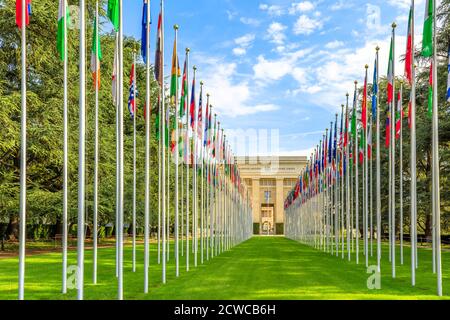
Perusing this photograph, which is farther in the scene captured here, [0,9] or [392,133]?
[0,9]

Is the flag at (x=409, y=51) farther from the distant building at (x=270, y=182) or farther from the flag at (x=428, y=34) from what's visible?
the distant building at (x=270, y=182)

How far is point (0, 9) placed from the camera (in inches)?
1533

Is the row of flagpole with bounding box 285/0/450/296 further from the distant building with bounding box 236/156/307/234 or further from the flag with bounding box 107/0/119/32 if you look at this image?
the distant building with bounding box 236/156/307/234

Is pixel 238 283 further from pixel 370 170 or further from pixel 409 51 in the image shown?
pixel 370 170

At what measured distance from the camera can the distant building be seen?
466 feet

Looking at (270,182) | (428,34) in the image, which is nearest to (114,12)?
(428,34)

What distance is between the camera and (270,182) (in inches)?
5758

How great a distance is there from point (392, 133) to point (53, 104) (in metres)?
24.5

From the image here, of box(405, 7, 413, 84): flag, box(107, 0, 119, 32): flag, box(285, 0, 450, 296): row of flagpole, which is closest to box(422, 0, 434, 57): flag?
box(285, 0, 450, 296): row of flagpole

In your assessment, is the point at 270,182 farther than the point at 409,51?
Yes
